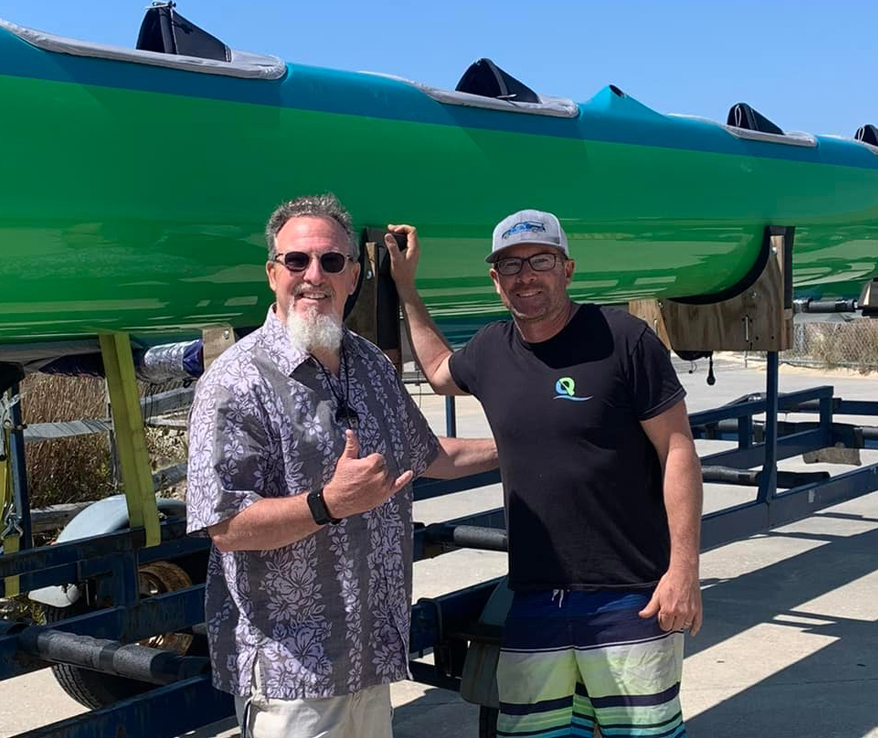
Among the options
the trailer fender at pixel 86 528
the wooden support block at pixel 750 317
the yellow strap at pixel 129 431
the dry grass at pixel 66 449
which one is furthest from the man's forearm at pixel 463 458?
the dry grass at pixel 66 449

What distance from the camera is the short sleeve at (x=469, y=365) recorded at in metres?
2.75

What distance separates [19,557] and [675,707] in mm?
2262

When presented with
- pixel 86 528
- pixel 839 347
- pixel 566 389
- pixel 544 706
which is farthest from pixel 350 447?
pixel 839 347

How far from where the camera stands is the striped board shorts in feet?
8.28

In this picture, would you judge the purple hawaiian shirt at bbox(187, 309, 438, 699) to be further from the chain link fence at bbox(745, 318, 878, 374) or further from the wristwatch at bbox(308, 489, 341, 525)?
the chain link fence at bbox(745, 318, 878, 374)

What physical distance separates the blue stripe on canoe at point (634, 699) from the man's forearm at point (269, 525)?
3.05 ft

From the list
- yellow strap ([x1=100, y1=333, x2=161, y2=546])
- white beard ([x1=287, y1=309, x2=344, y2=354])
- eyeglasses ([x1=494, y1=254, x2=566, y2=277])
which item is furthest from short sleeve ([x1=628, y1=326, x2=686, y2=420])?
yellow strap ([x1=100, y1=333, x2=161, y2=546])

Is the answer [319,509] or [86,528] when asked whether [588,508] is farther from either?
[86,528]

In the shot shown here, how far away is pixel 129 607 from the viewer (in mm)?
3443

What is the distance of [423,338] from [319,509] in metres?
1.16

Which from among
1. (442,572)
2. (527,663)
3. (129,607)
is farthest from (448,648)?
(442,572)

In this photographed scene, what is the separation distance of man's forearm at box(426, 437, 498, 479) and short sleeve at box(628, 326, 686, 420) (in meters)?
0.42

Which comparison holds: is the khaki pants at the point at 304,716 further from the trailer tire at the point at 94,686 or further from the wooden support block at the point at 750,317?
the wooden support block at the point at 750,317

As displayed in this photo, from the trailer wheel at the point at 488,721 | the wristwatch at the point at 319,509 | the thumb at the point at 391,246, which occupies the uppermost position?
the thumb at the point at 391,246
